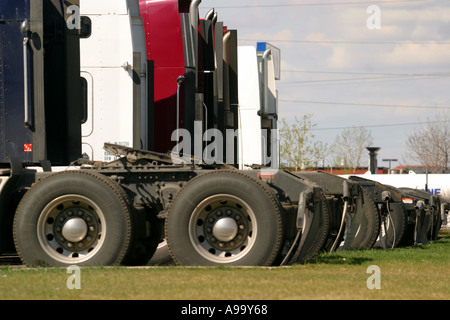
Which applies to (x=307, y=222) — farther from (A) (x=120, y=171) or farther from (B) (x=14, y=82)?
(B) (x=14, y=82)

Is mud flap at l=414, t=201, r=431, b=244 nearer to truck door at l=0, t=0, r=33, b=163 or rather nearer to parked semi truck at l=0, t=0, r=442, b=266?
parked semi truck at l=0, t=0, r=442, b=266

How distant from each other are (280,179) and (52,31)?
3.43m

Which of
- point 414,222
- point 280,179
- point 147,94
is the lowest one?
point 414,222

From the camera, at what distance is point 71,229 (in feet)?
32.9

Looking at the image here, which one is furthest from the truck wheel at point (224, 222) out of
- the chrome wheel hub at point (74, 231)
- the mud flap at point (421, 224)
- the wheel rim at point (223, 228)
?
the mud flap at point (421, 224)

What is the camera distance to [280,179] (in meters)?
10.5

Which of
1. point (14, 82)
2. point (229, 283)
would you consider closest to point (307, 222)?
point (229, 283)

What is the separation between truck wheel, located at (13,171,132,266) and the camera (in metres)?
10.0

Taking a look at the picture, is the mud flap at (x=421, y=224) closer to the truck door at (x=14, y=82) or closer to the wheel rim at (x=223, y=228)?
the wheel rim at (x=223, y=228)

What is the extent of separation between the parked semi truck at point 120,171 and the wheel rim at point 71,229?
0.01m

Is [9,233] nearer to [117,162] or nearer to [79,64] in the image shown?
[117,162]

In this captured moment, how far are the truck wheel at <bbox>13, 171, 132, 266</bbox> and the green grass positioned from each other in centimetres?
30
